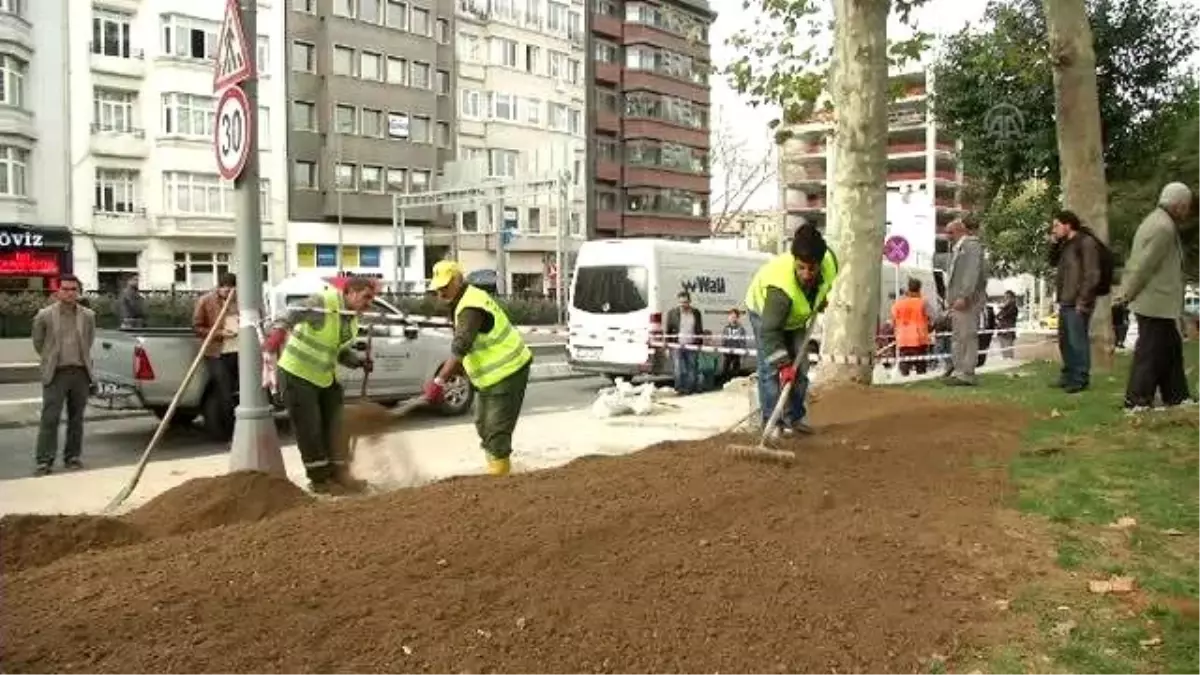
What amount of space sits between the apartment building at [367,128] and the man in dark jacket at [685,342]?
29638mm

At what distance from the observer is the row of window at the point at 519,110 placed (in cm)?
5697

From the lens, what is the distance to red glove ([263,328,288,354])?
8.41 meters

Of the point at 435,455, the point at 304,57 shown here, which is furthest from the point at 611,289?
the point at 304,57

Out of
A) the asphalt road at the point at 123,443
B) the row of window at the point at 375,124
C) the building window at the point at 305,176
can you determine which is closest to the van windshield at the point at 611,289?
the asphalt road at the point at 123,443

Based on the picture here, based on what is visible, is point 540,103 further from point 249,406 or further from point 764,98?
point 249,406

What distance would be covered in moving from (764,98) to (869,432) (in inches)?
362

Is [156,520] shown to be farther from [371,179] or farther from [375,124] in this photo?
[375,124]

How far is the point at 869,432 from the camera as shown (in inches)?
311

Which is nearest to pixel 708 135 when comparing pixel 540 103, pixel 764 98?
pixel 540 103

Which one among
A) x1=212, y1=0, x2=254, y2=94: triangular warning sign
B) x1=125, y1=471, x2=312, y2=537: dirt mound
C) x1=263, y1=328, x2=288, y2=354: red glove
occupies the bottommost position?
x1=125, y1=471, x2=312, y2=537: dirt mound

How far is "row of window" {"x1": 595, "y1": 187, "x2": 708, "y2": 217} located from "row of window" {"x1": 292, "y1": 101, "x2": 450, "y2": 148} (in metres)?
14.6

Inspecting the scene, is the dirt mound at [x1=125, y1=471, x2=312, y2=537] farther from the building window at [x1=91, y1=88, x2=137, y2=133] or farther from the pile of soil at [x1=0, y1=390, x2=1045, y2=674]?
the building window at [x1=91, y1=88, x2=137, y2=133]

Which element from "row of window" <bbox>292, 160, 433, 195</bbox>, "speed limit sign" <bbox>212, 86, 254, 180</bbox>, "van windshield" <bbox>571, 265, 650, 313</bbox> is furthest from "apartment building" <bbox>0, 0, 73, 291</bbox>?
"speed limit sign" <bbox>212, 86, 254, 180</bbox>

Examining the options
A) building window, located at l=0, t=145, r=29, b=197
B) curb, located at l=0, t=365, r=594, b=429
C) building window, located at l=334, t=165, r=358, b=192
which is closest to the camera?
curb, located at l=0, t=365, r=594, b=429
